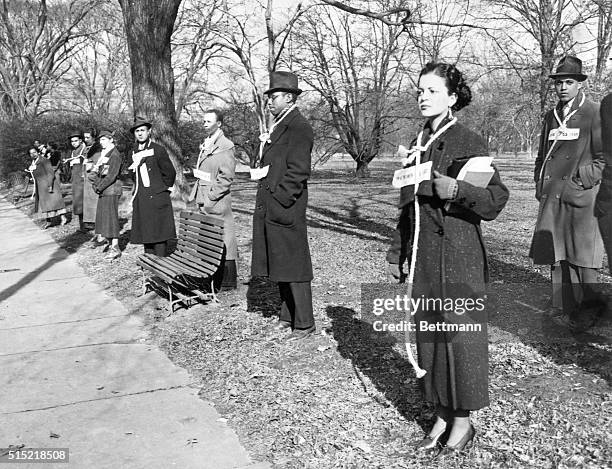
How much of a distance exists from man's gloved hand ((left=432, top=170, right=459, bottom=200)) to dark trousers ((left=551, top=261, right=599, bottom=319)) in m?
2.80

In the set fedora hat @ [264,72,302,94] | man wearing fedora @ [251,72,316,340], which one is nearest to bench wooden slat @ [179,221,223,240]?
man wearing fedora @ [251,72,316,340]

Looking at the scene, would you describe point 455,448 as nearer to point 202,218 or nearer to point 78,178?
point 202,218

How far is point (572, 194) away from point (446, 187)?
2.67 metres

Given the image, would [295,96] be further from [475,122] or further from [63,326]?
[475,122]

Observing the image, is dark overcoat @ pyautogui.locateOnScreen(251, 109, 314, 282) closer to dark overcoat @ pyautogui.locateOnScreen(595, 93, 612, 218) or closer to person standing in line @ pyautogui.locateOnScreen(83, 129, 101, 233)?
dark overcoat @ pyautogui.locateOnScreen(595, 93, 612, 218)

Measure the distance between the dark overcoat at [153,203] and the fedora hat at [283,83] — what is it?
330cm

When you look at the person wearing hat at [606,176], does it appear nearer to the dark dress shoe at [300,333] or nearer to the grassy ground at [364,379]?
the grassy ground at [364,379]

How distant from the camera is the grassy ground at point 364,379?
365 cm

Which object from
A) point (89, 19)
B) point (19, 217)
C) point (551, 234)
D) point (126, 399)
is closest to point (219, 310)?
point (126, 399)

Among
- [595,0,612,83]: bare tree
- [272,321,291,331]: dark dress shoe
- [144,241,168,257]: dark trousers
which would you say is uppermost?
[595,0,612,83]: bare tree

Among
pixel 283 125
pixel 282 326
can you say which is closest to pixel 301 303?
pixel 282 326

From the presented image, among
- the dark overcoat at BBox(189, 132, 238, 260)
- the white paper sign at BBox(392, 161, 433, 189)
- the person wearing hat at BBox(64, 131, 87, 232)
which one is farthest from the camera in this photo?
the person wearing hat at BBox(64, 131, 87, 232)

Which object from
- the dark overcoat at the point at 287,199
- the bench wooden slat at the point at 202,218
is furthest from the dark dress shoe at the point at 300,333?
the bench wooden slat at the point at 202,218

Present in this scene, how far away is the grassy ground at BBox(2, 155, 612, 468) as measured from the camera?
144 inches
